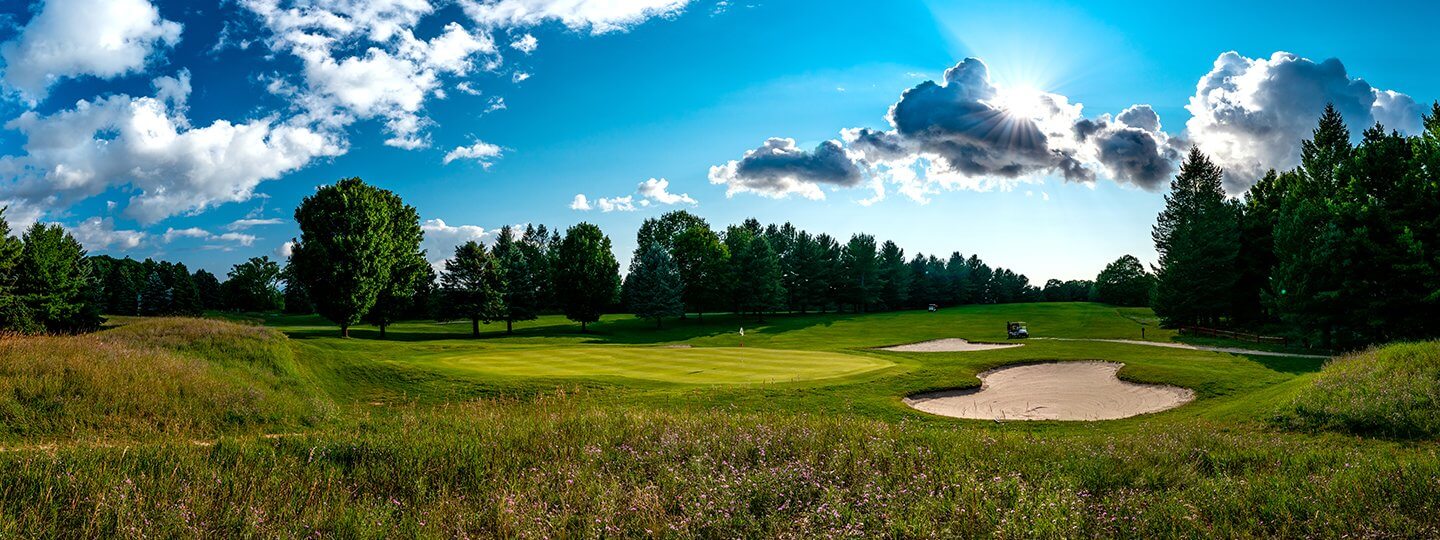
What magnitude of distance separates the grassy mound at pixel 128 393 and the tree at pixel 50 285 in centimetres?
3771

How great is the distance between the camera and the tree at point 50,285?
45.0 metres

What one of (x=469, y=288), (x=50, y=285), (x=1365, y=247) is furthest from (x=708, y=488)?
(x=50, y=285)

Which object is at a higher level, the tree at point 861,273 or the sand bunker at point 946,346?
the tree at point 861,273

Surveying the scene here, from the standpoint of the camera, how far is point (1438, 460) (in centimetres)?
714

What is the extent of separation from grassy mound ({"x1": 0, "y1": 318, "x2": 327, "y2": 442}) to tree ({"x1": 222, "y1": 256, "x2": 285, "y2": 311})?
121m

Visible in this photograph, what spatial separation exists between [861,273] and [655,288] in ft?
122

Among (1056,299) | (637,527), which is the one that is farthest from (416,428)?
(1056,299)

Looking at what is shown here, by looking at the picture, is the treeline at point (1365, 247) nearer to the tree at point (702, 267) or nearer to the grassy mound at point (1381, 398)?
the grassy mound at point (1381, 398)

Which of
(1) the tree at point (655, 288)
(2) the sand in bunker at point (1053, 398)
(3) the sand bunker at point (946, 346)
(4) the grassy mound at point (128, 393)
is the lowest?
(3) the sand bunker at point (946, 346)

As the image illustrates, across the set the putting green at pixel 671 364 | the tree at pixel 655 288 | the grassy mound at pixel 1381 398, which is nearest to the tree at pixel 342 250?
the putting green at pixel 671 364

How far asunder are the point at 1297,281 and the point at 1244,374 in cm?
1812

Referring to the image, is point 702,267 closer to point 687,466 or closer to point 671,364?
point 671,364

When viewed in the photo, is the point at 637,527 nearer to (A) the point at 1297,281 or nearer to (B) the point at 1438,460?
(B) the point at 1438,460

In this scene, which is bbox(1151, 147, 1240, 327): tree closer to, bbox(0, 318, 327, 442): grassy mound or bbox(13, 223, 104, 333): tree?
bbox(0, 318, 327, 442): grassy mound
